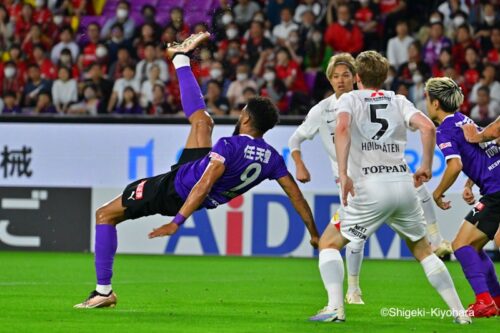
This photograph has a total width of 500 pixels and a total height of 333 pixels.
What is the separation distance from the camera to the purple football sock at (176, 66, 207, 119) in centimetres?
1151

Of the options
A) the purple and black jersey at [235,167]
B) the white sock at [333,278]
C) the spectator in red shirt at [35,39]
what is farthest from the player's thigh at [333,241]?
the spectator in red shirt at [35,39]

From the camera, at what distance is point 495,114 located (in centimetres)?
1881

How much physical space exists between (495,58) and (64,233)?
7660 mm

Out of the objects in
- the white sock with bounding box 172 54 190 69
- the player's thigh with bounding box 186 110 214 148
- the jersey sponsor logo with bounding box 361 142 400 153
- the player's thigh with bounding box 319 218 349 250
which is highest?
the white sock with bounding box 172 54 190 69

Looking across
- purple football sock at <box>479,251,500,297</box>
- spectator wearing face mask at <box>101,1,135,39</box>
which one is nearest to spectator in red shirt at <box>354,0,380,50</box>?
spectator wearing face mask at <box>101,1,135,39</box>

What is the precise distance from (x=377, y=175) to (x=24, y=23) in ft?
48.9

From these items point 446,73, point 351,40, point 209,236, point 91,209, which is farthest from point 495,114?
point 91,209

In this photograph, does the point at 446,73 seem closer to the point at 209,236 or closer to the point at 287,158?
the point at 287,158

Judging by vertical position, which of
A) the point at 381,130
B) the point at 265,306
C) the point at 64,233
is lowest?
the point at 64,233

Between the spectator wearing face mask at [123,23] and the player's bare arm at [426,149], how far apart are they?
42.8ft

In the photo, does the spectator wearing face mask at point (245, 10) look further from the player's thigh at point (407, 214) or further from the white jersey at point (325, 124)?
the player's thigh at point (407, 214)

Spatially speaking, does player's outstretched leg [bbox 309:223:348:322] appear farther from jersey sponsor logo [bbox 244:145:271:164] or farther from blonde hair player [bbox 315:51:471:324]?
jersey sponsor logo [bbox 244:145:271:164]

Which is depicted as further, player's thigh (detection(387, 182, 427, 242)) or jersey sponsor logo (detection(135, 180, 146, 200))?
jersey sponsor logo (detection(135, 180, 146, 200))

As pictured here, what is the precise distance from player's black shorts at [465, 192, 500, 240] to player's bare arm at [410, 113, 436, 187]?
4.63ft
